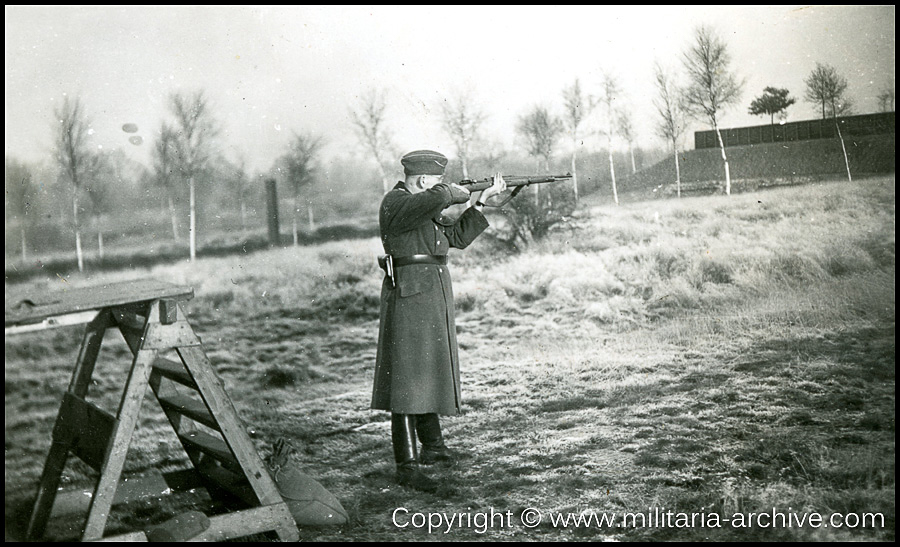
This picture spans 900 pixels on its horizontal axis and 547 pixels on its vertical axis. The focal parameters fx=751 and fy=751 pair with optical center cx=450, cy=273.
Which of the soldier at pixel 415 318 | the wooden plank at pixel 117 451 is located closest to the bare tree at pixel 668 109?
the soldier at pixel 415 318

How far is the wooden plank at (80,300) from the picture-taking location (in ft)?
9.97

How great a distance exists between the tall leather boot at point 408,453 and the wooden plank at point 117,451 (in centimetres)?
126

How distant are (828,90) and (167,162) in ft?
13.3

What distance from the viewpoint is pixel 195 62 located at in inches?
174

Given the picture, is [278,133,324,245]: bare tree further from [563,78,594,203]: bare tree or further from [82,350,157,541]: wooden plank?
[82,350,157,541]: wooden plank

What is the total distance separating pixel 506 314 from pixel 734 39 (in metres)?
2.20

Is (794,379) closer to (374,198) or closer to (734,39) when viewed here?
(734,39)

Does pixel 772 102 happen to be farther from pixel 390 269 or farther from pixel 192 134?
pixel 192 134

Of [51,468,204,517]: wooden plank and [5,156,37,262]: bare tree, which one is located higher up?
[5,156,37,262]: bare tree

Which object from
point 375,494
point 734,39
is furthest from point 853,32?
point 375,494

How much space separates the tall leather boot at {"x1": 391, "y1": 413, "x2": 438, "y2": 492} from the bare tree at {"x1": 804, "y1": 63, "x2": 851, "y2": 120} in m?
3.07

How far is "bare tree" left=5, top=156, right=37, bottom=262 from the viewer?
443 centimetres

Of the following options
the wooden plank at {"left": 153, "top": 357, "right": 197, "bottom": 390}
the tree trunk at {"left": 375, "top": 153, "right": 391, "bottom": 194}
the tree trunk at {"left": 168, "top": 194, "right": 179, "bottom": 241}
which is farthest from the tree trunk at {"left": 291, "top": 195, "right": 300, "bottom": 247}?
the wooden plank at {"left": 153, "top": 357, "right": 197, "bottom": 390}

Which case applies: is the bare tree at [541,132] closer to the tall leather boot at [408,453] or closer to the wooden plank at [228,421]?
the tall leather boot at [408,453]
